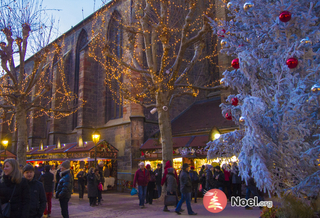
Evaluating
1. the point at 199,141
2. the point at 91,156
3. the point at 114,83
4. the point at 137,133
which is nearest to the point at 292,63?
the point at 199,141

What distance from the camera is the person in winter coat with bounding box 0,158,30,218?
10.7ft

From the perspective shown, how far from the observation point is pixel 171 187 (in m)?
7.43

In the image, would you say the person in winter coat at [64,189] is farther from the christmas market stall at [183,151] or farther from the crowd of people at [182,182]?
the christmas market stall at [183,151]

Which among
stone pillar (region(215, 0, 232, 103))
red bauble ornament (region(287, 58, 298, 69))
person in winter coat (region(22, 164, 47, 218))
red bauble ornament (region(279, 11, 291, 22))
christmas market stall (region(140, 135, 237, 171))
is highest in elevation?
stone pillar (region(215, 0, 232, 103))

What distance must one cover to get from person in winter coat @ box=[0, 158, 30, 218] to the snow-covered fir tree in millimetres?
3001

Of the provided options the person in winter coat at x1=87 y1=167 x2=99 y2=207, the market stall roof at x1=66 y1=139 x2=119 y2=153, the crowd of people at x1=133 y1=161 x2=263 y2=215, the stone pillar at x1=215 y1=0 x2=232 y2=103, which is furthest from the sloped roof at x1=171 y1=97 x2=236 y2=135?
the person in winter coat at x1=87 y1=167 x2=99 y2=207

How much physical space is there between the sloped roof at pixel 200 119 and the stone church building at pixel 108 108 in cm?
37

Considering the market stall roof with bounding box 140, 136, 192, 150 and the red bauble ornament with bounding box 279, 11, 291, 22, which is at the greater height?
the red bauble ornament with bounding box 279, 11, 291, 22

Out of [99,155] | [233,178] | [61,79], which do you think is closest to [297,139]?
[233,178]

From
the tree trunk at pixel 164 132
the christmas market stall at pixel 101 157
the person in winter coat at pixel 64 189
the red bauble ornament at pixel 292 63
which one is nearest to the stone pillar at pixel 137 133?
the christmas market stall at pixel 101 157

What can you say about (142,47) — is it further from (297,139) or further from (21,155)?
(297,139)

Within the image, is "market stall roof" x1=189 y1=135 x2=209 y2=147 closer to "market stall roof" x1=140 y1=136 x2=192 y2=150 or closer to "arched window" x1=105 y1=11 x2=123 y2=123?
"market stall roof" x1=140 y1=136 x2=192 y2=150

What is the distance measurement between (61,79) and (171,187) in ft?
59.8

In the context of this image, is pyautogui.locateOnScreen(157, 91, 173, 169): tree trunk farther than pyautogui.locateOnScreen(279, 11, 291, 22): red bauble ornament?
Yes
